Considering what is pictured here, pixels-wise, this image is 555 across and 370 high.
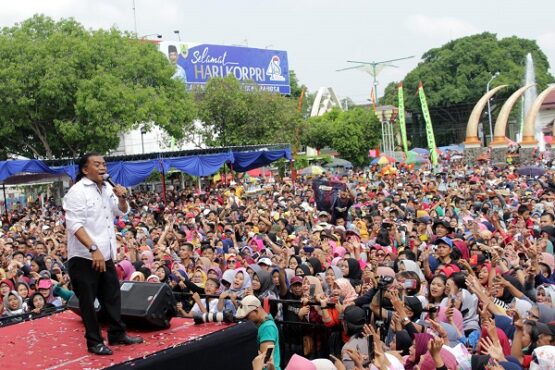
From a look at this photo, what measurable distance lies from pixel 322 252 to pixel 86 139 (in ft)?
68.2

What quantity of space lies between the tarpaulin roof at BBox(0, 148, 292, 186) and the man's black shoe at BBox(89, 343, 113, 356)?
51.6ft

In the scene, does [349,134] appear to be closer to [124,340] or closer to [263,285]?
[263,285]

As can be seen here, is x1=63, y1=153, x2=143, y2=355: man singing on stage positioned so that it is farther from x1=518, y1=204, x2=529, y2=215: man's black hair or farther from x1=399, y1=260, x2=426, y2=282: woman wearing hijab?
x1=518, y1=204, x2=529, y2=215: man's black hair

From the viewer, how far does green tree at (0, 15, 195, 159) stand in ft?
88.3

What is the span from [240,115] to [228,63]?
2395 centimetres

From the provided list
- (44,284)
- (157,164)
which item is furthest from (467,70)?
(44,284)

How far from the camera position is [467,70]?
201 feet

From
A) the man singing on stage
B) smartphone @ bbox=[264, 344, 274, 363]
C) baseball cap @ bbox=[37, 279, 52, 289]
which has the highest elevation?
the man singing on stage

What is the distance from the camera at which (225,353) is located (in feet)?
16.3

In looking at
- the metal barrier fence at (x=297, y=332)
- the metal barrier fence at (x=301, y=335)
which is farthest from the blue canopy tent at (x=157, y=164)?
the metal barrier fence at (x=301, y=335)

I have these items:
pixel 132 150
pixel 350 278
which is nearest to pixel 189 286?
pixel 350 278

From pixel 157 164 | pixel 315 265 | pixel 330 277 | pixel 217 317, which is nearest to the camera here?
pixel 217 317

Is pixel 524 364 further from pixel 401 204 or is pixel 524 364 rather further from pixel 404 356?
pixel 401 204

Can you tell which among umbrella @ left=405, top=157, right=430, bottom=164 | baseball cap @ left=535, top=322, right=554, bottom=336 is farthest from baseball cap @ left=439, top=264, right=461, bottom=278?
umbrella @ left=405, top=157, right=430, bottom=164
